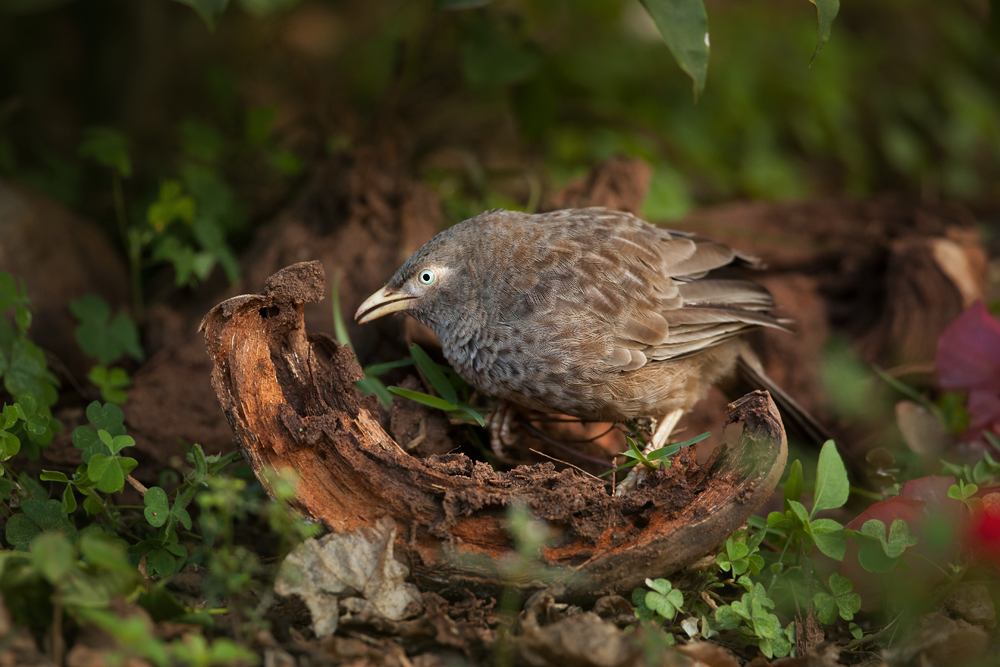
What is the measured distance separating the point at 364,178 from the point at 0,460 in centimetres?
226

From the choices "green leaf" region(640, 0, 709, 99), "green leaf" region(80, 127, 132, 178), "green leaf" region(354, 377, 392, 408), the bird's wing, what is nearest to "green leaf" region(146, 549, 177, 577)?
"green leaf" region(354, 377, 392, 408)

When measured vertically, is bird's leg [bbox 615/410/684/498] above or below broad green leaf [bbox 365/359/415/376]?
below

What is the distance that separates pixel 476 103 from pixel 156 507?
4065 millimetres

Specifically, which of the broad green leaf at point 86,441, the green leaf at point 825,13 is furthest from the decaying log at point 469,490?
the green leaf at point 825,13

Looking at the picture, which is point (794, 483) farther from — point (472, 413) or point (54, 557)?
point (54, 557)

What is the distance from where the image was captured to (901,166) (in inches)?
271

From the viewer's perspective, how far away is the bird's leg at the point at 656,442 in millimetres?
2965

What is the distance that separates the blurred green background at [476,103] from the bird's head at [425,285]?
43.8 inches

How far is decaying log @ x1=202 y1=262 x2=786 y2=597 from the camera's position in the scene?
248cm


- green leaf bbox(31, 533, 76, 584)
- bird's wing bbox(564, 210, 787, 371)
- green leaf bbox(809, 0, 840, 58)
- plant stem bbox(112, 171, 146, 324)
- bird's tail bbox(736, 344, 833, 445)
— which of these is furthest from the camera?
plant stem bbox(112, 171, 146, 324)

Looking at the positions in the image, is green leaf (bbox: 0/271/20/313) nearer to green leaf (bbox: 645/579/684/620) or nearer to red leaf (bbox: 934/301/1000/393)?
green leaf (bbox: 645/579/684/620)

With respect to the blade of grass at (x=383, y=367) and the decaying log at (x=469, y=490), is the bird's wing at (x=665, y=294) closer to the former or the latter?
the decaying log at (x=469, y=490)

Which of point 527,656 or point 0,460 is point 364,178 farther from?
point 527,656

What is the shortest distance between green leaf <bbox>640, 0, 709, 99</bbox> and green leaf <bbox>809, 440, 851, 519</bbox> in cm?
155
